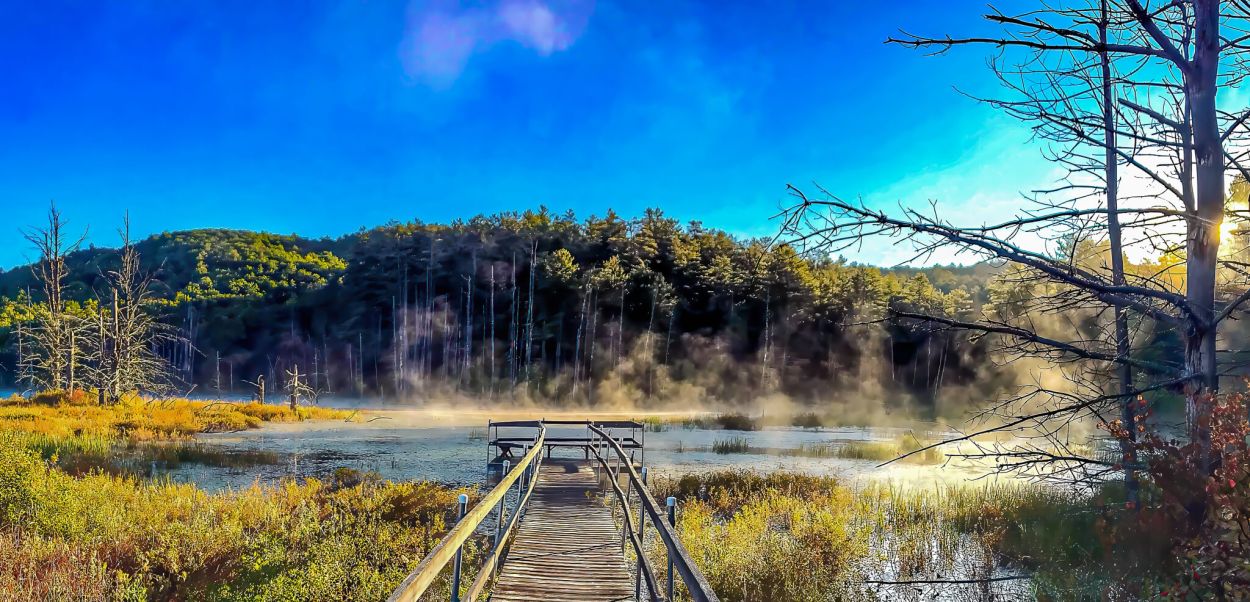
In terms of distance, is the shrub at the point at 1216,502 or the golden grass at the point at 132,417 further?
the golden grass at the point at 132,417

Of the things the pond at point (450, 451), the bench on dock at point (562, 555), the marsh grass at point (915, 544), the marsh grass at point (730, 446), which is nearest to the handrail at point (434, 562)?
→ the bench on dock at point (562, 555)

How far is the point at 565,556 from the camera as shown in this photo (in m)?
8.35

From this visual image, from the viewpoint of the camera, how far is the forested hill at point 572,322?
174ft

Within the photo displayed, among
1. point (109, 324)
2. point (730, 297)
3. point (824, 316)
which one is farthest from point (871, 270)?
point (109, 324)

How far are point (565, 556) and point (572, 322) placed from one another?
49346 mm

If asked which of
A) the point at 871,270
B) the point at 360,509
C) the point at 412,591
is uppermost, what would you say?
the point at 871,270

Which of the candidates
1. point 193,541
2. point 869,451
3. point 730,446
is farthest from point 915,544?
point 730,446

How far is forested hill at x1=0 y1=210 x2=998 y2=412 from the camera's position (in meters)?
53.2

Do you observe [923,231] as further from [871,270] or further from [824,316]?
[871,270]

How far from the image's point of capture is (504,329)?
193 ft

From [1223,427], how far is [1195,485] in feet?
2.34

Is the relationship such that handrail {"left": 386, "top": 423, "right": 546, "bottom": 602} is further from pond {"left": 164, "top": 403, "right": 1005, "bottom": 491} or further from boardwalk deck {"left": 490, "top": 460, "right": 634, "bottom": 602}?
pond {"left": 164, "top": 403, "right": 1005, "bottom": 491}

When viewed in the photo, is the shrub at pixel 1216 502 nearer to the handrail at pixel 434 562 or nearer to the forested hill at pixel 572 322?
the handrail at pixel 434 562

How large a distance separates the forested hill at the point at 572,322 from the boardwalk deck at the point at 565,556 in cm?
3839
